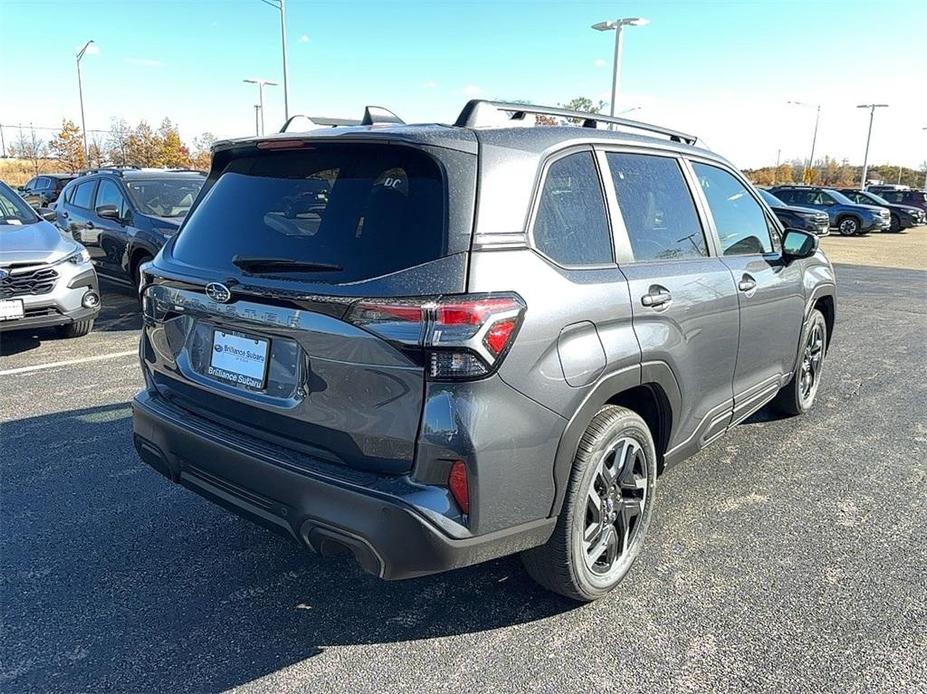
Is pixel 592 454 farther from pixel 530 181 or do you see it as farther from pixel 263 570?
pixel 263 570

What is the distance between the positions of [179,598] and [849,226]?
2923 cm

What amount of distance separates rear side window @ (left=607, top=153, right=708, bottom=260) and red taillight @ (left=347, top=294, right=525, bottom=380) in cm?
104

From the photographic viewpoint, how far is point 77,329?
7035 millimetres

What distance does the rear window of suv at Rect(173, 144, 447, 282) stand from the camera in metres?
2.20

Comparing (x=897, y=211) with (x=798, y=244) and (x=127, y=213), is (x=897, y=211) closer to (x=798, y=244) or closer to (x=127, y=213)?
(x=798, y=244)

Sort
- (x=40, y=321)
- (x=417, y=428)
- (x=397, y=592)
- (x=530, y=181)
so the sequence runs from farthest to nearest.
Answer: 1. (x=40, y=321)
2. (x=397, y=592)
3. (x=530, y=181)
4. (x=417, y=428)

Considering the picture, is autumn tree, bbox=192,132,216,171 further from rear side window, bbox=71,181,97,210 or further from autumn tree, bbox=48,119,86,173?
rear side window, bbox=71,181,97,210

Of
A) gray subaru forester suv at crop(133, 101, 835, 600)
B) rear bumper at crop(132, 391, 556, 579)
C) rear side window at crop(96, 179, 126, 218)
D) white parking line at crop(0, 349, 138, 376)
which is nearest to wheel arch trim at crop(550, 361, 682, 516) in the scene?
gray subaru forester suv at crop(133, 101, 835, 600)

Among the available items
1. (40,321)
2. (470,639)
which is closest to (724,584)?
(470,639)

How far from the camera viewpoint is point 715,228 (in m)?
3.56

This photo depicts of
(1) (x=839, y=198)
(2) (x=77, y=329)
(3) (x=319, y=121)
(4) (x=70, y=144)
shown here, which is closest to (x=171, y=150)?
(4) (x=70, y=144)

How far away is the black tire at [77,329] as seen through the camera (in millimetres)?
6988

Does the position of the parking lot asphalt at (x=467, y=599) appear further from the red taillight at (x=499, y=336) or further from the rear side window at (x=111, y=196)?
the rear side window at (x=111, y=196)

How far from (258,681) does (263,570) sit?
2.27 ft
